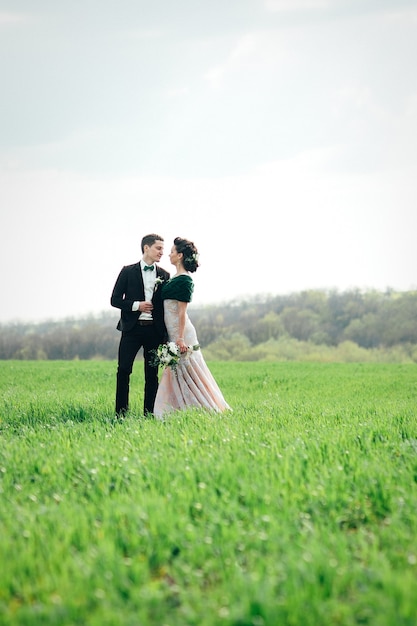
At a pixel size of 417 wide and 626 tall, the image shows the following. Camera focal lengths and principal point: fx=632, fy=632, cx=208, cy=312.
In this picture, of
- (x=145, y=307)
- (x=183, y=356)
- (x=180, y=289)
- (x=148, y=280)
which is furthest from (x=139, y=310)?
(x=183, y=356)

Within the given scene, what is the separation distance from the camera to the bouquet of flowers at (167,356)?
9516 millimetres

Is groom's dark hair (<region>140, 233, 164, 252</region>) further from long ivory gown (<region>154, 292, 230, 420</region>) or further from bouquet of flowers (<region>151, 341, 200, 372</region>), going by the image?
bouquet of flowers (<region>151, 341, 200, 372</region>)

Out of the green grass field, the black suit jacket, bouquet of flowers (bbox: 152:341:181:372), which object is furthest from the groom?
the green grass field

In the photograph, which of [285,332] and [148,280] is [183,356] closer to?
[148,280]

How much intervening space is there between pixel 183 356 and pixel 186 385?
46 centimetres

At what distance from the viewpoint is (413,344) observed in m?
47.5

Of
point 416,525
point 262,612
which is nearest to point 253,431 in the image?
point 416,525

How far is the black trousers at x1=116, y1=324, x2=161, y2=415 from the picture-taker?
390 inches

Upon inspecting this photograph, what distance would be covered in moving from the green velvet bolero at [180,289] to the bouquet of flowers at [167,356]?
716 millimetres

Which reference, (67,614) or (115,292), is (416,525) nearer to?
(67,614)

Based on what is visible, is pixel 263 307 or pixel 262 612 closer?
pixel 262 612

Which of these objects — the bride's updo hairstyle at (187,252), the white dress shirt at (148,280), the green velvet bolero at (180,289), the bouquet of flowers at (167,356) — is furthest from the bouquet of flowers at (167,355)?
the bride's updo hairstyle at (187,252)

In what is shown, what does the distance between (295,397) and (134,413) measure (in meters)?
4.76

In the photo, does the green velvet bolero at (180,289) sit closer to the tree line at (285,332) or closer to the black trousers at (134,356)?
the black trousers at (134,356)
